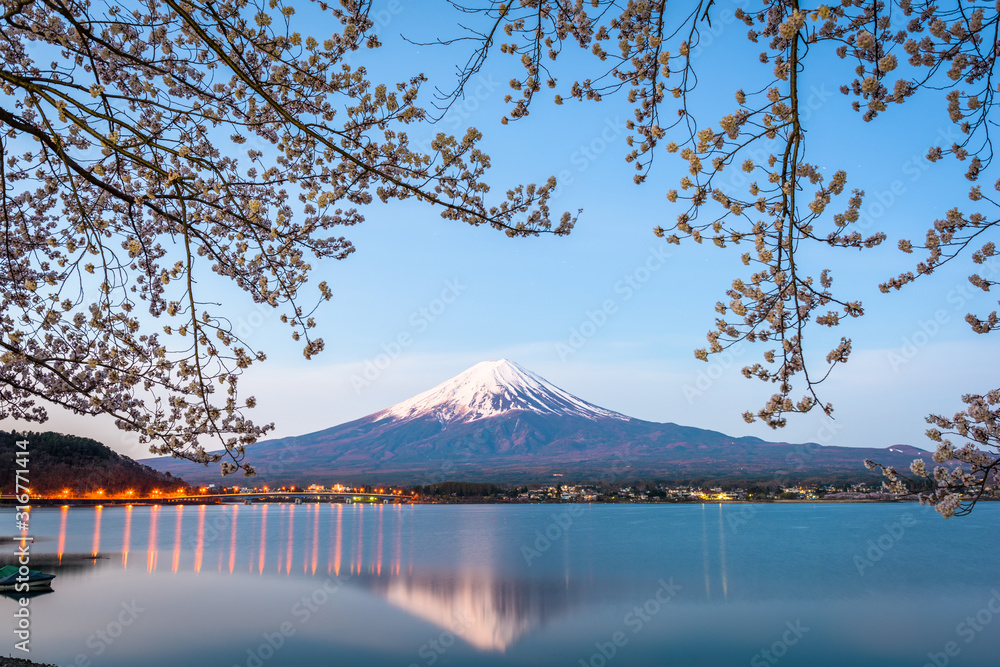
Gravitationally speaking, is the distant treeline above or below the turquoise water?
below

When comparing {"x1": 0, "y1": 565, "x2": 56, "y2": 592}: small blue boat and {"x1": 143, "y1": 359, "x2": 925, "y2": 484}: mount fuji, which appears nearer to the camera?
{"x1": 0, "y1": 565, "x2": 56, "y2": 592}: small blue boat

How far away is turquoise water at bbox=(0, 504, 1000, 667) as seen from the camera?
582 inches

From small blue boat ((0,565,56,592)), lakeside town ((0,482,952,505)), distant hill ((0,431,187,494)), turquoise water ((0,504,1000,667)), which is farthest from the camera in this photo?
lakeside town ((0,482,952,505))

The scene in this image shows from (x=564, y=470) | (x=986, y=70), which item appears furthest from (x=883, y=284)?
(x=564, y=470)

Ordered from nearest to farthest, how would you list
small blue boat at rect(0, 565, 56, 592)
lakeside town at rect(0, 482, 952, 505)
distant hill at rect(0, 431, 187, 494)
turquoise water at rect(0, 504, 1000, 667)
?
turquoise water at rect(0, 504, 1000, 667) → small blue boat at rect(0, 565, 56, 592) → distant hill at rect(0, 431, 187, 494) → lakeside town at rect(0, 482, 952, 505)

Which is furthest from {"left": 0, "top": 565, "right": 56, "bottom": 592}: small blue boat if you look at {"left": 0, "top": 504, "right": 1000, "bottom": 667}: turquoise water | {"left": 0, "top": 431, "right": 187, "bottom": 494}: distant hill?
{"left": 0, "top": 431, "right": 187, "bottom": 494}: distant hill

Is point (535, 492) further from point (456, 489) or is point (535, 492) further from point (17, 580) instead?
point (17, 580)

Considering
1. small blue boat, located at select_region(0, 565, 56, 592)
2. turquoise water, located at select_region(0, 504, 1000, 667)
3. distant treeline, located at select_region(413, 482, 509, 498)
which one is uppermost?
small blue boat, located at select_region(0, 565, 56, 592)

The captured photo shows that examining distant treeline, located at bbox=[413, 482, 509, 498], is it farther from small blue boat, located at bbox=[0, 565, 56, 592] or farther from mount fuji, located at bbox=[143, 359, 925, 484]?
small blue boat, located at bbox=[0, 565, 56, 592]

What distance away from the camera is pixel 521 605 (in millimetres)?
21156

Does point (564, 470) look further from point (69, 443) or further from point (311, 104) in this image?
point (311, 104)

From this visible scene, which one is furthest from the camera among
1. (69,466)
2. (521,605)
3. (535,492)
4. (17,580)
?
(535,492)

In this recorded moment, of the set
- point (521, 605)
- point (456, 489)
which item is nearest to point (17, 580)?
point (521, 605)

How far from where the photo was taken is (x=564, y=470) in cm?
11319
